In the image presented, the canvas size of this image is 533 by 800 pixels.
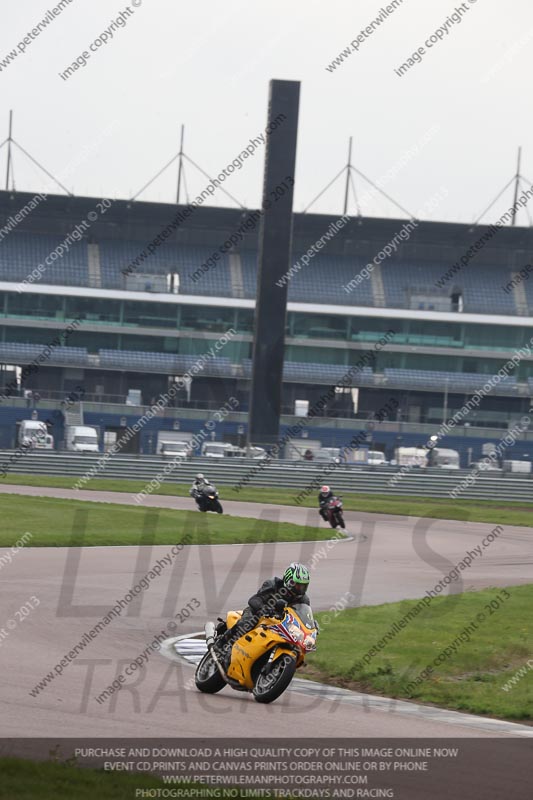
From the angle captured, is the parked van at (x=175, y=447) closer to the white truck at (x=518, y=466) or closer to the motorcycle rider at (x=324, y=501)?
the white truck at (x=518, y=466)

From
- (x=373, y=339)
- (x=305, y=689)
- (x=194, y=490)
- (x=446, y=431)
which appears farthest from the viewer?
(x=373, y=339)

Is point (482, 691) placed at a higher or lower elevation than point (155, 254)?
lower

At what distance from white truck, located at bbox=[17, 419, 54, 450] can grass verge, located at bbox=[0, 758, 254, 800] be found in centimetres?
5648

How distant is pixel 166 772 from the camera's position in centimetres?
838

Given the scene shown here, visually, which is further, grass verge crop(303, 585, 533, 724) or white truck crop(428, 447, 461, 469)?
white truck crop(428, 447, 461, 469)

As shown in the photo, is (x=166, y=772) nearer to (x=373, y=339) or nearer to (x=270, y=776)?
(x=270, y=776)

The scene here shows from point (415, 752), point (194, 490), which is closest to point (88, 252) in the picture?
point (194, 490)

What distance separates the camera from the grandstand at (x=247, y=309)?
266ft

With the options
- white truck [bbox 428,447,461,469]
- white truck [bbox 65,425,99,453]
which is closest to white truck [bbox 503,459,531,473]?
white truck [bbox 428,447,461,469]

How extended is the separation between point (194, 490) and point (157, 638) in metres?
23.2

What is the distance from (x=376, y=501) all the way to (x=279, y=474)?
7.25 metres

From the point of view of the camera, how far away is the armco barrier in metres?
54.2

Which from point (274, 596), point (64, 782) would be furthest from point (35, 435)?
point (64, 782)

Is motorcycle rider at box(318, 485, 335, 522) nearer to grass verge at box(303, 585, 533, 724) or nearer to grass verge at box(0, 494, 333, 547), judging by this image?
grass verge at box(0, 494, 333, 547)
